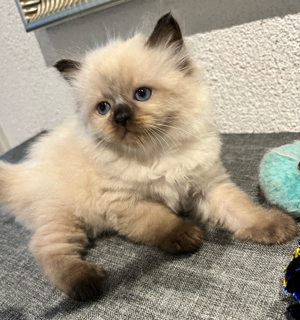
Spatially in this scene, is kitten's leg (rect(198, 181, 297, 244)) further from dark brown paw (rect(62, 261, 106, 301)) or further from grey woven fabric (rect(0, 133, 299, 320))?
dark brown paw (rect(62, 261, 106, 301))

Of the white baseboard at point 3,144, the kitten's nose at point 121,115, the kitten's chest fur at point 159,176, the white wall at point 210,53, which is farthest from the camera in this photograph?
the white baseboard at point 3,144

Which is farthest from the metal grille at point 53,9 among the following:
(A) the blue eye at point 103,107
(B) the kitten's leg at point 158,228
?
(B) the kitten's leg at point 158,228

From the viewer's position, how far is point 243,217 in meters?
0.79

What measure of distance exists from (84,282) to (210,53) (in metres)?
1.09

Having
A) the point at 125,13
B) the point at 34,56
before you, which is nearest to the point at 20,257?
the point at 34,56

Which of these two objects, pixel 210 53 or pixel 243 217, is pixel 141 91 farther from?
pixel 210 53

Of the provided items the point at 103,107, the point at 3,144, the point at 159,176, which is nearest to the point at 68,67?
the point at 103,107

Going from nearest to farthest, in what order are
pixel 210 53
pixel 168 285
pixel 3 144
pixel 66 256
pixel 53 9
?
1. pixel 168 285
2. pixel 66 256
3. pixel 53 9
4. pixel 210 53
5. pixel 3 144

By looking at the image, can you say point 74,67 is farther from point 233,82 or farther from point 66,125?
point 233,82

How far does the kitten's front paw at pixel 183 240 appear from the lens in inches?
28.8

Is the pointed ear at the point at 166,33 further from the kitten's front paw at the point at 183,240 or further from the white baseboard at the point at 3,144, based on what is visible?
the white baseboard at the point at 3,144

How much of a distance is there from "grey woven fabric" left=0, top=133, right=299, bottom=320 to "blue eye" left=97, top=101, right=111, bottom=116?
0.39 m

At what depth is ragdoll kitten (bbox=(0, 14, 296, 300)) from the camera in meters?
0.73

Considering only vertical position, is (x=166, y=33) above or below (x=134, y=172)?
above
